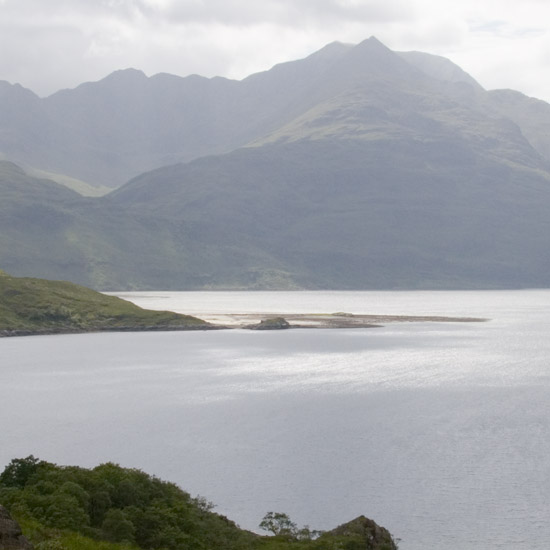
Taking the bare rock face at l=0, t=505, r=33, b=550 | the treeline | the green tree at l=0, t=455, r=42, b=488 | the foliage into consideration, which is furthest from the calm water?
the bare rock face at l=0, t=505, r=33, b=550

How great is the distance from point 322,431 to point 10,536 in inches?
2501

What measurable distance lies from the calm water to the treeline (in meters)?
10.9

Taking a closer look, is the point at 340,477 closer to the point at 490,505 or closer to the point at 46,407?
the point at 490,505

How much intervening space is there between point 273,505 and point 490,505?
14.3 metres

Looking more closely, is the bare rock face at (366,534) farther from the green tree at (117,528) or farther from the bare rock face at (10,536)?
the bare rock face at (10,536)

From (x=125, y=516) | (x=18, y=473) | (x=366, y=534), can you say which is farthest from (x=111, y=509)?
(x=366, y=534)

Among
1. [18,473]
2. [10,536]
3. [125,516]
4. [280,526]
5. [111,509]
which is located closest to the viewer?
[10,536]

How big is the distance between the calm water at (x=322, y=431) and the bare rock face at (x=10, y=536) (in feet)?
91.0

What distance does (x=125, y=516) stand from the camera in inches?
1644

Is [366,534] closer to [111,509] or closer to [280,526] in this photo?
[280,526]

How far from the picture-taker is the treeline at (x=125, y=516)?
39656 mm

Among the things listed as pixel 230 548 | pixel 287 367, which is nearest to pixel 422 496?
pixel 230 548

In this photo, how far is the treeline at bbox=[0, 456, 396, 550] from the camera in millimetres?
39656

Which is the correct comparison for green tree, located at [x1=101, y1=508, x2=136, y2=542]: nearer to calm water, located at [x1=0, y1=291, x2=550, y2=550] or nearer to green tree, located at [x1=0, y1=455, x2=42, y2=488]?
green tree, located at [x1=0, y1=455, x2=42, y2=488]
